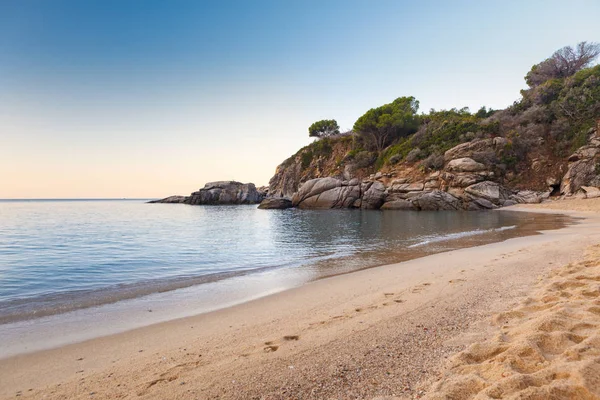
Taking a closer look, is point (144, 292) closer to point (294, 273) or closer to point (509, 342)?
point (294, 273)

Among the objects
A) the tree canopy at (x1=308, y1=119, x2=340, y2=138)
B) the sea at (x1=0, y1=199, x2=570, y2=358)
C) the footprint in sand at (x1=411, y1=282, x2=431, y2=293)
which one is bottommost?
the sea at (x1=0, y1=199, x2=570, y2=358)

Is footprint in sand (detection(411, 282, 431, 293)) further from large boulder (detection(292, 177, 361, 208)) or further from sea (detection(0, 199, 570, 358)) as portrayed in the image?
large boulder (detection(292, 177, 361, 208))

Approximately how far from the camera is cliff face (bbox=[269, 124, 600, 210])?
38.0 meters

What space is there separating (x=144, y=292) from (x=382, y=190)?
41.9m

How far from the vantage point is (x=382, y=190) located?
155 feet

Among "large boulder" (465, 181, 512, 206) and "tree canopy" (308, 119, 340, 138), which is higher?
"tree canopy" (308, 119, 340, 138)

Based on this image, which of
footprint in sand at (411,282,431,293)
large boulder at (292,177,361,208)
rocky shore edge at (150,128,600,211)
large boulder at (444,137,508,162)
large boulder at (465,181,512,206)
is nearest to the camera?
footprint in sand at (411,282,431,293)

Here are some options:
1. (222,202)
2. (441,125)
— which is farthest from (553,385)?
(222,202)

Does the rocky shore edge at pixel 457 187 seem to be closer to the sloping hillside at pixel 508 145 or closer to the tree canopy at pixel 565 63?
the sloping hillside at pixel 508 145

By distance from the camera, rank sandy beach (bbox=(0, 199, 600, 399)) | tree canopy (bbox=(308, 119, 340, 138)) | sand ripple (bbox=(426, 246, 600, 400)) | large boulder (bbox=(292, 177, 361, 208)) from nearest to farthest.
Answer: sand ripple (bbox=(426, 246, 600, 400))
sandy beach (bbox=(0, 199, 600, 399))
large boulder (bbox=(292, 177, 361, 208))
tree canopy (bbox=(308, 119, 340, 138))

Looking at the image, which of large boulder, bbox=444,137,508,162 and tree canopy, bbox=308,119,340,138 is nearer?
large boulder, bbox=444,137,508,162

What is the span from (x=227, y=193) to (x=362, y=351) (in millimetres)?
72438

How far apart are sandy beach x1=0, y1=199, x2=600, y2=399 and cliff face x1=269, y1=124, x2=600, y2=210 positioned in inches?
1452

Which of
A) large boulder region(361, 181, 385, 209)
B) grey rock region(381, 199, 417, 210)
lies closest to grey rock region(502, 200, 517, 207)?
grey rock region(381, 199, 417, 210)
